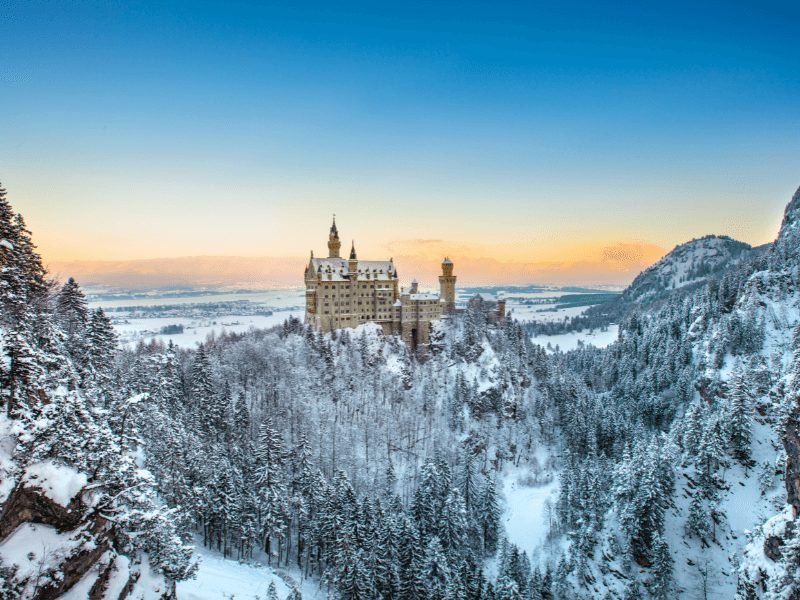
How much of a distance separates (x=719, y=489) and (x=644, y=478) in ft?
53.9

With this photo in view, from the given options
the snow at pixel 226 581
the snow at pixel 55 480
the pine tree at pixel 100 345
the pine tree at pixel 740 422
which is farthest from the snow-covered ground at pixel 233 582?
the pine tree at pixel 740 422

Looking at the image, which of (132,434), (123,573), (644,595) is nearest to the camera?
(123,573)

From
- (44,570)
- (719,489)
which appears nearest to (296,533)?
(44,570)

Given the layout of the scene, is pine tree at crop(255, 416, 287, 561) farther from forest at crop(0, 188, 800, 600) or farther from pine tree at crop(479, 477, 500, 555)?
pine tree at crop(479, 477, 500, 555)

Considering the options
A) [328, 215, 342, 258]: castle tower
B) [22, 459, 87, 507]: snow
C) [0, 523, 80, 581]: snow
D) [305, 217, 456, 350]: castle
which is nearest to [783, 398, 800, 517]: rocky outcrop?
[0, 523, 80, 581]: snow

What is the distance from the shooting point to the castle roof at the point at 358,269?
10769cm

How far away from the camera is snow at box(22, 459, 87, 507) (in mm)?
25297

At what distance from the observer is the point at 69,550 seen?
25281mm

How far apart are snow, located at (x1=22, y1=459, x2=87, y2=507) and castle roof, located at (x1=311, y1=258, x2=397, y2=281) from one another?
80.6 m

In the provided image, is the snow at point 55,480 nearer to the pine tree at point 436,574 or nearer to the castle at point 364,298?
the pine tree at point 436,574

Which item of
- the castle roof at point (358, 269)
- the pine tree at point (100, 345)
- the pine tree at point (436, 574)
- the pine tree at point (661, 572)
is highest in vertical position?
the castle roof at point (358, 269)

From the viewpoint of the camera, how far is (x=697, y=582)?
209ft

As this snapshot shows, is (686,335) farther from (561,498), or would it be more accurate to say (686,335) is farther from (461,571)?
(461,571)

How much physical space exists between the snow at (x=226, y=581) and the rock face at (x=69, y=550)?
11731 mm
